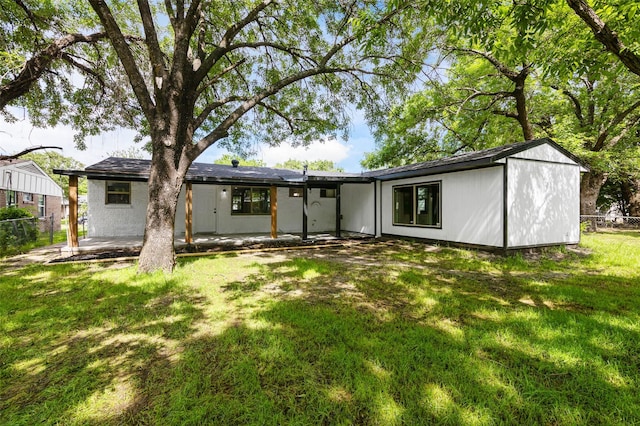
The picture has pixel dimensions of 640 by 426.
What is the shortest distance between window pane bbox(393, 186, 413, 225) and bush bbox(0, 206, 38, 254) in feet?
39.0

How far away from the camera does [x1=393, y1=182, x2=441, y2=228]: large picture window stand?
9258 millimetres

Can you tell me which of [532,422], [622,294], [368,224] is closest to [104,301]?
[532,422]

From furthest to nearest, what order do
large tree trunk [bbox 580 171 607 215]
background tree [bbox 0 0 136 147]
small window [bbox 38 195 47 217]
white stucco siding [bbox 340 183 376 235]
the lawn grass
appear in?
small window [bbox 38 195 47 217] < large tree trunk [bbox 580 171 607 215] < white stucco siding [bbox 340 183 376 235] < background tree [bbox 0 0 136 147] < the lawn grass

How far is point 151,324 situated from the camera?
3.28 metres

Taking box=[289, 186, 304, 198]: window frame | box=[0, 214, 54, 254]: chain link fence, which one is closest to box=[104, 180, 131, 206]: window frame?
box=[0, 214, 54, 254]: chain link fence

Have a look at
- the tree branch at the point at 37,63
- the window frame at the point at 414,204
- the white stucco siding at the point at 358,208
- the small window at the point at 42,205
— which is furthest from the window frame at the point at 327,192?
the small window at the point at 42,205

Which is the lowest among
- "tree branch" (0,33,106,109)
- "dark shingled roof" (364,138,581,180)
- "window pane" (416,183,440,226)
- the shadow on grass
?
the shadow on grass

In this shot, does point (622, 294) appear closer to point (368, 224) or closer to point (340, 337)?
point (340, 337)

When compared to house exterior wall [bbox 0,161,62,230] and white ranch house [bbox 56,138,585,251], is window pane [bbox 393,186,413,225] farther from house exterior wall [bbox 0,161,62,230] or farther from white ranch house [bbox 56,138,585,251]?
house exterior wall [bbox 0,161,62,230]

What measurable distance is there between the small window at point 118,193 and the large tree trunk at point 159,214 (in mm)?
6456

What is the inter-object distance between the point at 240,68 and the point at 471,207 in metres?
8.33

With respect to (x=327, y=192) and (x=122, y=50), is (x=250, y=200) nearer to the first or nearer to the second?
(x=327, y=192)

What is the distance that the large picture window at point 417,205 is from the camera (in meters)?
9.26

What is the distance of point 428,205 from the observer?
31.3 ft
